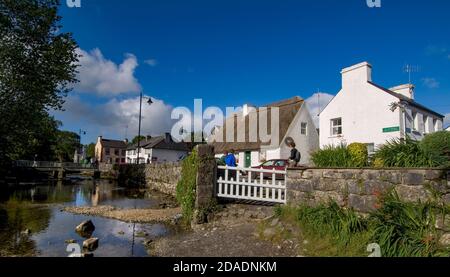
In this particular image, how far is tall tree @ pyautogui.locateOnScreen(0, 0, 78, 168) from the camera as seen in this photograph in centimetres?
1639

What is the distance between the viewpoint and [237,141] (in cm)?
2988

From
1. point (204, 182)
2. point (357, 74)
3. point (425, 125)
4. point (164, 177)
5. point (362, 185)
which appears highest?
point (357, 74)

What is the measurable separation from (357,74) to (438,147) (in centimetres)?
1657

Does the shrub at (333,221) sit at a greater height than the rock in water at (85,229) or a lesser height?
greater

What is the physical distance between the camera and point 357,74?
69.8 ft

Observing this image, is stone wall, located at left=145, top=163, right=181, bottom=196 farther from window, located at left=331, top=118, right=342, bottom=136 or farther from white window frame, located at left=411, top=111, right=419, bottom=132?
white window frame, located at left=411, top=111, right=419, bottom=132

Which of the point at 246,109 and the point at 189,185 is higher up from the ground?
the point at 246,109

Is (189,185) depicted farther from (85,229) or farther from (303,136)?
(303,136)

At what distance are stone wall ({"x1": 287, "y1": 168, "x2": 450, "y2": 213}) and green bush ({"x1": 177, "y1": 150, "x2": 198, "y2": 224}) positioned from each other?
3391 mm

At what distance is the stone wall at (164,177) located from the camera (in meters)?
22.7

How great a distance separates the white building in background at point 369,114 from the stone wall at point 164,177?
12147 millimetres

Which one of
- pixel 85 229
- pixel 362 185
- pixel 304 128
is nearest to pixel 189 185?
pixel 85 229

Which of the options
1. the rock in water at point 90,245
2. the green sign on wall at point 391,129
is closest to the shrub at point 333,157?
the rock in water at point 90,245

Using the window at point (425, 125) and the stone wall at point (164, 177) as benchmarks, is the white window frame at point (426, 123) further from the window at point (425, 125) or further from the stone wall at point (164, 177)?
the stone wall at point (164, 177)
